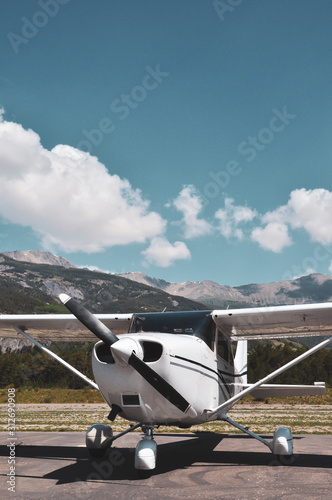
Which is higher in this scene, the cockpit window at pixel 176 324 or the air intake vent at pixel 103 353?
the cockpit window at pixel 176 324

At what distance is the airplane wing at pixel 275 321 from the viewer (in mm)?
9398

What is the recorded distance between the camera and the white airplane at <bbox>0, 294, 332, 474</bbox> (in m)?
6.38

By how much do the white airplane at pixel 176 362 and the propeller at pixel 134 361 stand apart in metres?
0.01

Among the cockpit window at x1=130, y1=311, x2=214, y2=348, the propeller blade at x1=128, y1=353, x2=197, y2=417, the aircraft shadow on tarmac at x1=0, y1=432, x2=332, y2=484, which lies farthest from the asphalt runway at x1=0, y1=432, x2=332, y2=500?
the cockpit window at x1=130, y1=311, x2=214, y2=348

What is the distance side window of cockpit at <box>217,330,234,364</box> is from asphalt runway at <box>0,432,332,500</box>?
2.01 m

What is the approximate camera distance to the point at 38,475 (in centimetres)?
702

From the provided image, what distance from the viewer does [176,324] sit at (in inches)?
316

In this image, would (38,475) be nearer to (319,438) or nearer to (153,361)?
(153,361)

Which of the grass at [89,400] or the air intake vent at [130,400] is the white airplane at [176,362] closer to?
the air intake vent at [130,400]

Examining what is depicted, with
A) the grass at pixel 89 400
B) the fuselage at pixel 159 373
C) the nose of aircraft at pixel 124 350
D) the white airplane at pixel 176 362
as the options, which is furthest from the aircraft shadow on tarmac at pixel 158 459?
the grass at pixel 89 400

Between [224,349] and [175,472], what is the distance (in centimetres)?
316

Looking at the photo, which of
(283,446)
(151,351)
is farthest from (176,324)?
(283,446)

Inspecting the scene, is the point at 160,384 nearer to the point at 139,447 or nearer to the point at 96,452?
the point at 139,447

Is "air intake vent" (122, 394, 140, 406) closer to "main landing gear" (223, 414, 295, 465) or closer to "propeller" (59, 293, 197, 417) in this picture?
"propeller" (59, 293, 197, 417)
